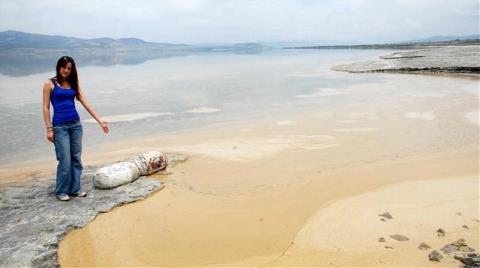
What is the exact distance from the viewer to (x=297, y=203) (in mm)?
6109

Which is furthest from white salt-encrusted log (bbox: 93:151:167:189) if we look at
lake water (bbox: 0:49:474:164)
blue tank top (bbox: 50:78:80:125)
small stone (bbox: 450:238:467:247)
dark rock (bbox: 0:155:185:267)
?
small stone (bbox: 450:238:467:247)

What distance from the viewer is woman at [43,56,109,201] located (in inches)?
216

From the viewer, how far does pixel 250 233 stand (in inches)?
203

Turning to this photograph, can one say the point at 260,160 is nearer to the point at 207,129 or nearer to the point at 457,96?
the point at 207,129

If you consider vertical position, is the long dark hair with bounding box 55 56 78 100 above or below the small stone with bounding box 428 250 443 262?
above

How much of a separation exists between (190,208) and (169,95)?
14.4 metres

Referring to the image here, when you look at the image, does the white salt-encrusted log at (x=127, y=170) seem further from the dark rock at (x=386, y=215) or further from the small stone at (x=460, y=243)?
the small stone at (x=460, y=243)

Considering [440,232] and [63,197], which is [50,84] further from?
[440,232]

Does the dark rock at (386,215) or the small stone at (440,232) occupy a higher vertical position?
the small stone at (440,232)

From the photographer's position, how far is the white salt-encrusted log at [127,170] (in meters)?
6.49

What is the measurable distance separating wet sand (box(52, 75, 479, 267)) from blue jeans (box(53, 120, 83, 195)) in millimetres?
913

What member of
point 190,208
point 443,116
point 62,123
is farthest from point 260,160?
point 443,116

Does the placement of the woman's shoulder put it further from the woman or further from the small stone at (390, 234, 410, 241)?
the small stone at (390, 234, 410, 241)

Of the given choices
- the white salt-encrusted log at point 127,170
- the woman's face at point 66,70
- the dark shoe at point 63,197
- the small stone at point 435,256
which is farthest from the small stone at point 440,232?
the woman's face at point 66,70
